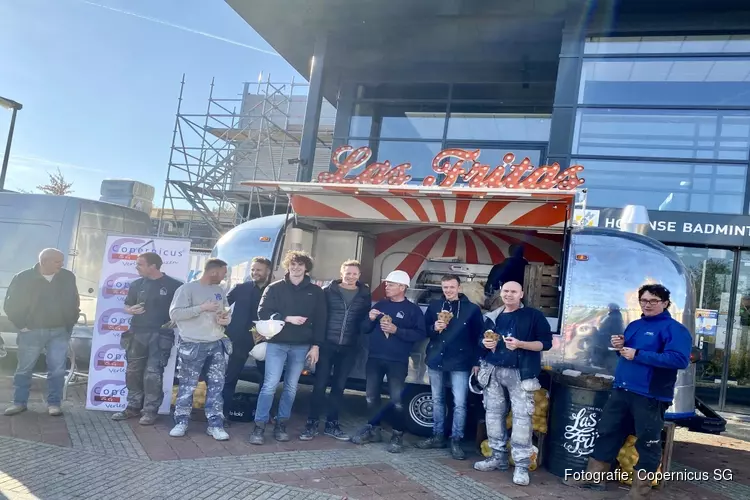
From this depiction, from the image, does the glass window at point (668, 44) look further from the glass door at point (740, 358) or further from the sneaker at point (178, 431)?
the sneaker at point (178, 431)

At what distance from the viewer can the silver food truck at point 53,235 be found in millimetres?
8242

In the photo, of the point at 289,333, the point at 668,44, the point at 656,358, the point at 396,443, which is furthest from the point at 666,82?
the point at 289,333

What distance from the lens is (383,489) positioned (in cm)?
437

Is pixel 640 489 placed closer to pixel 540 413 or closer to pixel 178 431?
pixel 540 413

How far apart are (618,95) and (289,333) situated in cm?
790

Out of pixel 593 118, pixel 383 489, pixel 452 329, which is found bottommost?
pixel 383 489

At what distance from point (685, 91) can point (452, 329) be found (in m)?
7.40

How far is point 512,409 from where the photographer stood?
16.1ft

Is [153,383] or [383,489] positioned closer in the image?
[383,489]

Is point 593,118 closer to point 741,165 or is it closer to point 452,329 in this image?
point 741,165

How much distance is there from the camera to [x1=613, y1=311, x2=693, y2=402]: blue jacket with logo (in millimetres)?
4281

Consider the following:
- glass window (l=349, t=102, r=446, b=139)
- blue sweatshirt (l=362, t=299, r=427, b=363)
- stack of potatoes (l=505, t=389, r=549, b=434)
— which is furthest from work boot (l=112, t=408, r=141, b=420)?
glass window (l=349, t=102, r=446, b=139)

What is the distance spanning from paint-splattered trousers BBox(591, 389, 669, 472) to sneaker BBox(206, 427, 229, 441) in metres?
3.27

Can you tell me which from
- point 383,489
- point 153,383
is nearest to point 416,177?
point 153,383
